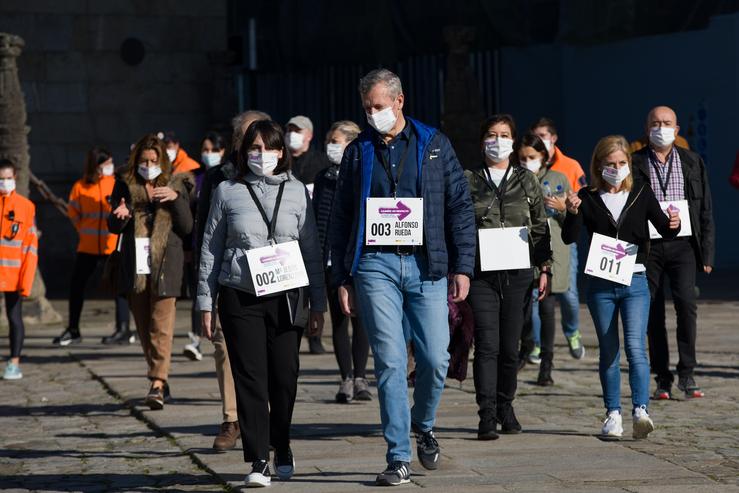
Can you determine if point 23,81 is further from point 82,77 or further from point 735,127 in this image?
point 735,127

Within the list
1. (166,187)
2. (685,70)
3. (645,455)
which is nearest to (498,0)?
(685,70)

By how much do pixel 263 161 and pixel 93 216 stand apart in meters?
7.86

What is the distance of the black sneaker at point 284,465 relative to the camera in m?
7.79

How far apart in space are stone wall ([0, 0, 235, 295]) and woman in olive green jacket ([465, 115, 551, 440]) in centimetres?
1297

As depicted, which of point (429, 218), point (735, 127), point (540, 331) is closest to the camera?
point (429, 218)

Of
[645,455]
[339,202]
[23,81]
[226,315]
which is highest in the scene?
[23,81]

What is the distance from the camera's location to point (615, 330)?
902 cm

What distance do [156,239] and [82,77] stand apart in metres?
11.7

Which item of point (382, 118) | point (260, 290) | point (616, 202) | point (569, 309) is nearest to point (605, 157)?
point (616, 202)

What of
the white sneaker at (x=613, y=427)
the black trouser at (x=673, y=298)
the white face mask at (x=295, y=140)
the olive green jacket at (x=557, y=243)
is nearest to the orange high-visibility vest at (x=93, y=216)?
the white face mask at (x=295, y=140)

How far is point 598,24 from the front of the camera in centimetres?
2261

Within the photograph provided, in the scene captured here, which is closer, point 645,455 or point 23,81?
point 645,455

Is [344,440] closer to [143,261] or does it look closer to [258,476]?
[258,476]

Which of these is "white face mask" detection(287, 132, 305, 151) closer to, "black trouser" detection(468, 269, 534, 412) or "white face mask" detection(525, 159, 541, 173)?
"white face mask" detection(525, 159, 541, 173)
